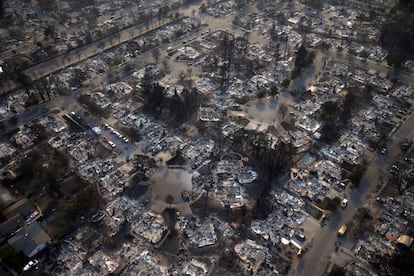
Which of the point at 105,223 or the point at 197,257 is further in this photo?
the point at 105,223

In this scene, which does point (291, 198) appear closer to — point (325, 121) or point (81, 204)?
point (325, 121)

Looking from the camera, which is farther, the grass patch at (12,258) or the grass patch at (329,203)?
the grass patch at (329,203)

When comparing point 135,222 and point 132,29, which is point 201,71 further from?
point 135,222

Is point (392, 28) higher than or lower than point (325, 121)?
higher

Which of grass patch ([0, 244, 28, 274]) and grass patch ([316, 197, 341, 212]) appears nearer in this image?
grass patch ([0, 244, 28, 274])

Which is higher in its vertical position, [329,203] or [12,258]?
[12,258]

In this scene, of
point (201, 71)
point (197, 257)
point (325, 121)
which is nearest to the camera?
point (197, 257)

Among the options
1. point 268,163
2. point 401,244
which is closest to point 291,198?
point 268,163

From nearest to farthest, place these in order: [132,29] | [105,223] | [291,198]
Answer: [105,223] < [291,198] < [132,29]

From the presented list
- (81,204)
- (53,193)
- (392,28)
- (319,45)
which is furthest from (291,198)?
(392,28)

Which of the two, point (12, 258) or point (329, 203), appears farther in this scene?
point (329, 203)
